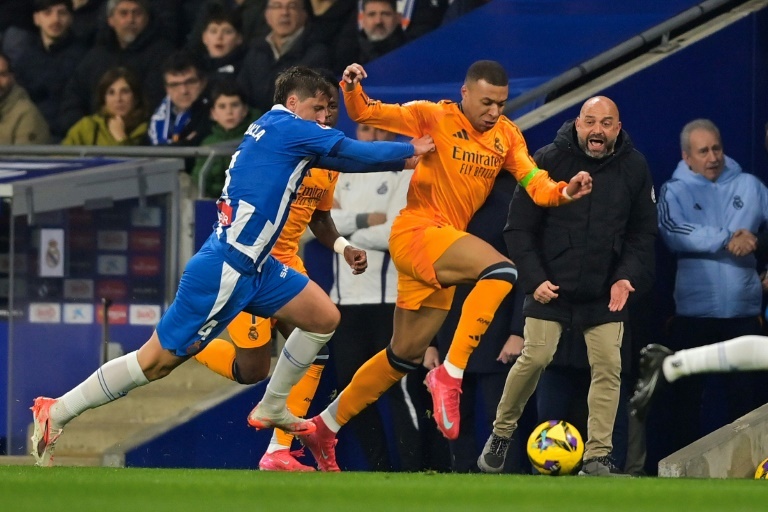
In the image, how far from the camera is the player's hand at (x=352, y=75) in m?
8.41

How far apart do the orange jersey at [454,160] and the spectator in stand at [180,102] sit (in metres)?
3.56

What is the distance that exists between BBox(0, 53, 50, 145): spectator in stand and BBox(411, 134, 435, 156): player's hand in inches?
214

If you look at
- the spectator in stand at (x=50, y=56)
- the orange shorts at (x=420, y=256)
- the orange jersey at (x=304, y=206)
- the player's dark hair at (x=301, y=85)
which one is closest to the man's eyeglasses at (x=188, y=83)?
the spectator in stand at (x=50, y=56)

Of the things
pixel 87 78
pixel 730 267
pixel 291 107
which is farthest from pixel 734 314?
pixel 87 78

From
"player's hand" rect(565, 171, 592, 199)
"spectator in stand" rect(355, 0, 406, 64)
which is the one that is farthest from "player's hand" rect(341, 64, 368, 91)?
"spectator in stand" rect(355, 0, 406, 64)

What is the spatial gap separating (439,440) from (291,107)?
289cm

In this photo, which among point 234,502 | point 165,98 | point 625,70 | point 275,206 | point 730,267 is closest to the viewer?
point 234,502

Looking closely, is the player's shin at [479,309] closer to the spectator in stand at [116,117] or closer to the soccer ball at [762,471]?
the soccer ball at [762,471]

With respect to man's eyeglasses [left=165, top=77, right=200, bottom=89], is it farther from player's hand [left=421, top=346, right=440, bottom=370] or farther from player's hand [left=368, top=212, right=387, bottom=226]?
player's hand [left=421, top=346, right=440, bottom=370]

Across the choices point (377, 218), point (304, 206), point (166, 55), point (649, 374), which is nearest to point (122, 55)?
point (166, 55)

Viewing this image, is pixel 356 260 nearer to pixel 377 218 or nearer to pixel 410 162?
pixel 410 162

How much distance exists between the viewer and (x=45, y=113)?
13422 mm

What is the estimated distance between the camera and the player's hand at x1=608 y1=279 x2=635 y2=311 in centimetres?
905

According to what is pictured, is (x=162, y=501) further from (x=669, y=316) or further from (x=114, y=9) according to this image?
(x=114, y=9)
